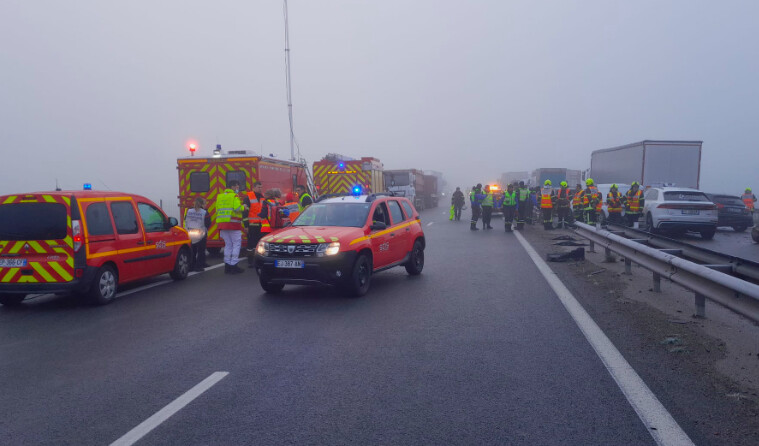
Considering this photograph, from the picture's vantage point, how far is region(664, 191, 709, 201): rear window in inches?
711

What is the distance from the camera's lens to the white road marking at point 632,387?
12.6ft

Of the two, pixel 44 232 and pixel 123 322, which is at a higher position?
pixel 44 232

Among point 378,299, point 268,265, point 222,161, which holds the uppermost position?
point 222,161

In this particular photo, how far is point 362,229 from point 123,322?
371 centimetres

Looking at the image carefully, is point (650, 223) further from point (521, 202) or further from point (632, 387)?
point (632, 387)

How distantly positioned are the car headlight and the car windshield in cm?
95

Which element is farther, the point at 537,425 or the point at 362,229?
the point at 362,229

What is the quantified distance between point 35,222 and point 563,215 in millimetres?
18087

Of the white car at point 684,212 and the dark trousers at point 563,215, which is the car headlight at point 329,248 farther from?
the dark trousers at point 563,215

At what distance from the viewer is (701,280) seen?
642 centimetres

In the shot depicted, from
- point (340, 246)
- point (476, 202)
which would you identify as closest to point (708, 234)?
point (476, 202)

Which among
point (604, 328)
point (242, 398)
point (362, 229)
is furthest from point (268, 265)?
point (604, 328)

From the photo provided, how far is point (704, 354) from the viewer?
560cm

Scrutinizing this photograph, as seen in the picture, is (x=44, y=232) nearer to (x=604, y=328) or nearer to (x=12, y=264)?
(x=12, y=264)
